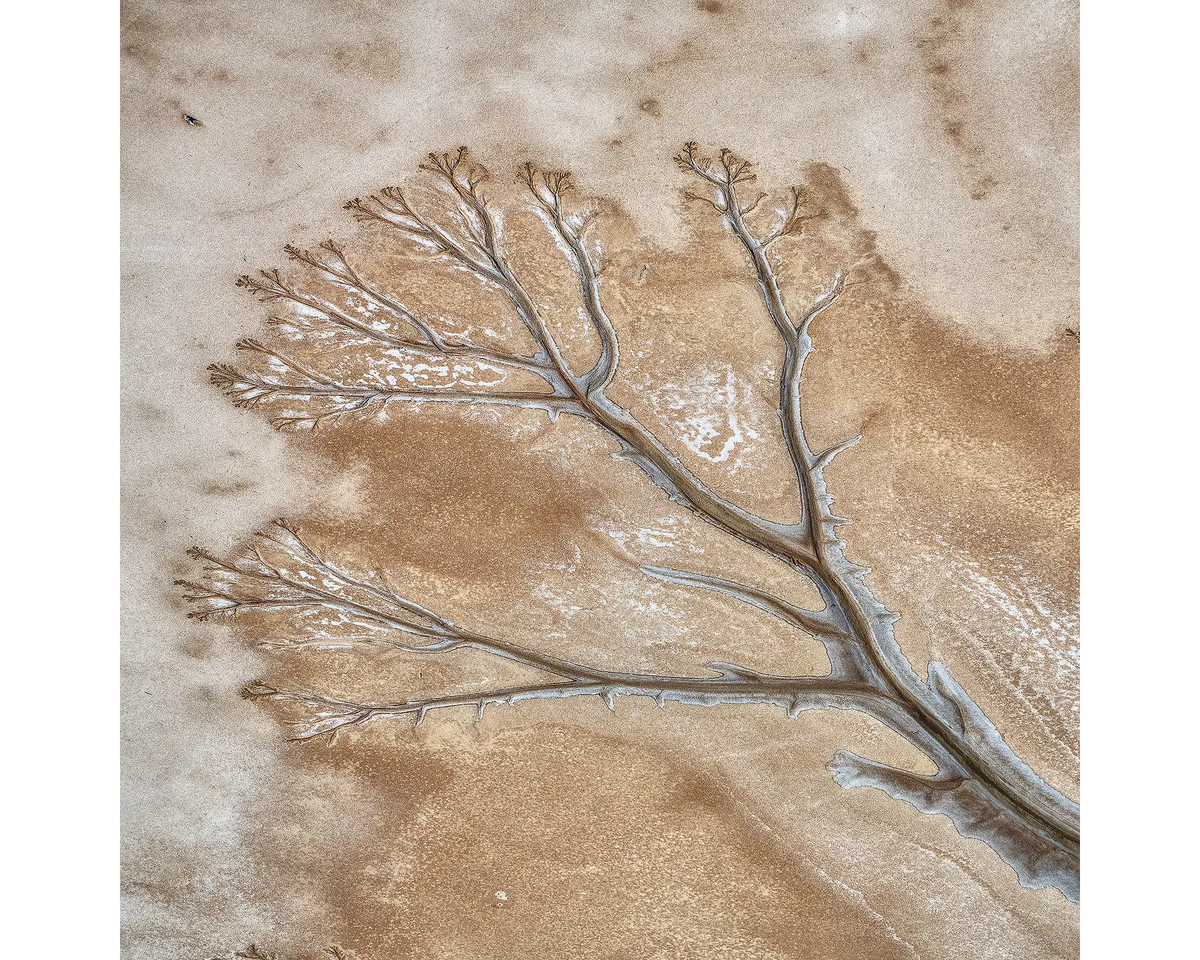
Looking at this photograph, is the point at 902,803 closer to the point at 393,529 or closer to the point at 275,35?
the point at 393,529

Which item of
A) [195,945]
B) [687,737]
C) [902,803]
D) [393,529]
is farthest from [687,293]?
[195,945]

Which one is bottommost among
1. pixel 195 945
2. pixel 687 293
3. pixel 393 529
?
pixel 195 945

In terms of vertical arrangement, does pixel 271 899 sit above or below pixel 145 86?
below

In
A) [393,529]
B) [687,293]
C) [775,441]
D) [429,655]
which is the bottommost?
[429,655]

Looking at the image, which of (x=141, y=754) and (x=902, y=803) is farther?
(x=141, y=754)

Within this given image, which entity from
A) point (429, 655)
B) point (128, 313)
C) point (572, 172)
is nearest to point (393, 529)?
A: point (429, 655)

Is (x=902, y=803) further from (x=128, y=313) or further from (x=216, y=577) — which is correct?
(x=128, y=313)
